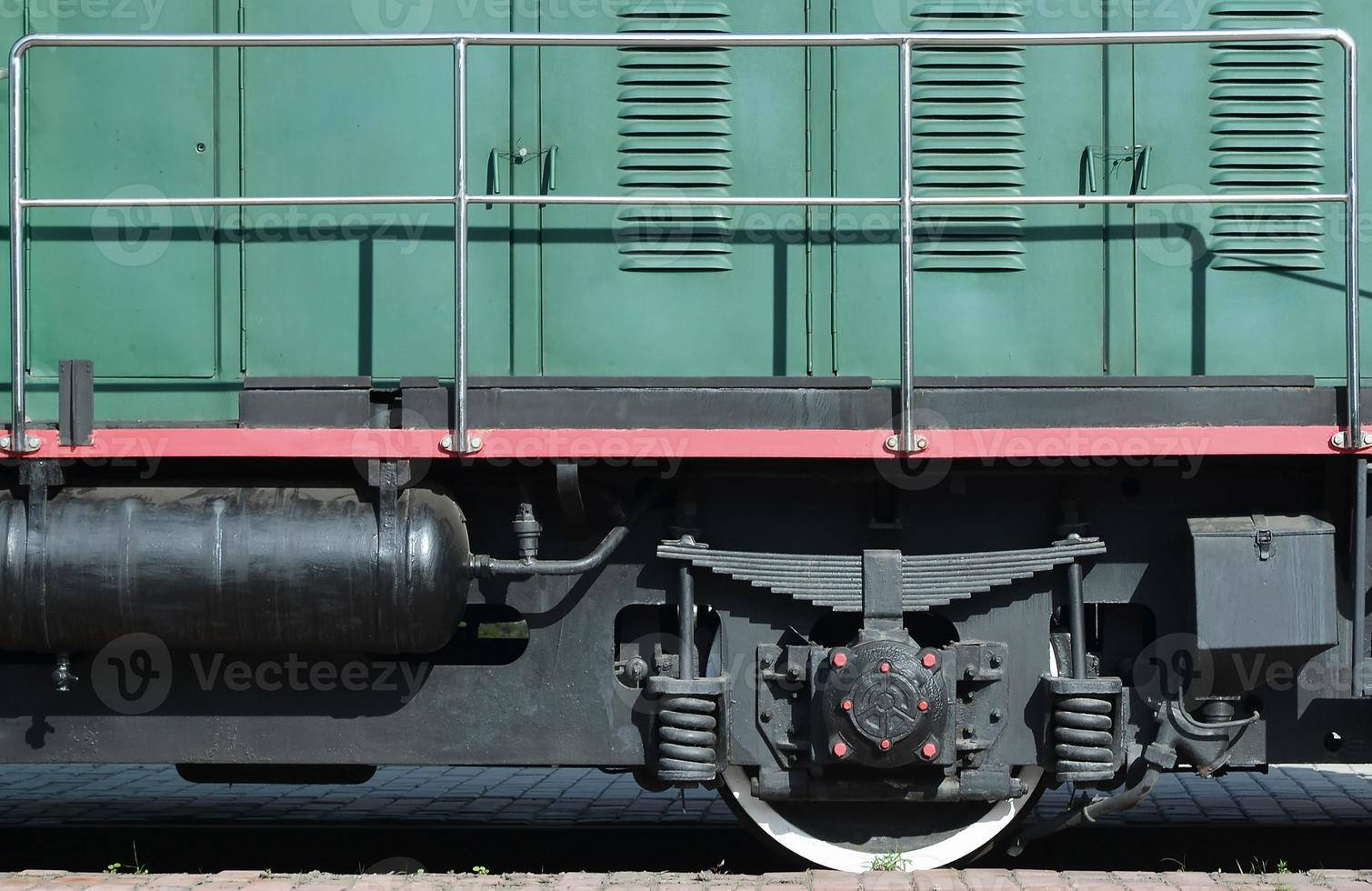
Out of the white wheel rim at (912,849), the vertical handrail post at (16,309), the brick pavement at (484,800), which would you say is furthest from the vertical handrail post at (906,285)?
the vertical handrail post at (16,309)

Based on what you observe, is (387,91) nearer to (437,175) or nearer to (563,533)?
(437,175)

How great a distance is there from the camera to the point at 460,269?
4.39 m

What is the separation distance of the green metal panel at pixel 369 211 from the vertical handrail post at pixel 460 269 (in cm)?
59

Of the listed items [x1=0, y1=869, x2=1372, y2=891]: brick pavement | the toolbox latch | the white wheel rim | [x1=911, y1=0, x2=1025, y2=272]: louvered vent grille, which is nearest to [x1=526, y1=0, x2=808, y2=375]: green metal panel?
[x1=911, y1=0, x2=1025, y2=272]: louvered vent grille

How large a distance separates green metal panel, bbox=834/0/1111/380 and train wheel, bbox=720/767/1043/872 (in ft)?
5.23

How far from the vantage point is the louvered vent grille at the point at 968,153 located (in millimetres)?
5008

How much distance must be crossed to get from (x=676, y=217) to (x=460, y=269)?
101 cm

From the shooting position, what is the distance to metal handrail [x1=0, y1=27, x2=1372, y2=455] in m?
4.35

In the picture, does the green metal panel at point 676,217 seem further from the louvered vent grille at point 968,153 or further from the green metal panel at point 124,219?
the green metal panel at point 124,219

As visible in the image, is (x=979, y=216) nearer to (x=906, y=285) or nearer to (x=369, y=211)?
(x=906, y=285)

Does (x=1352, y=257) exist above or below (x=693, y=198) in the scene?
below

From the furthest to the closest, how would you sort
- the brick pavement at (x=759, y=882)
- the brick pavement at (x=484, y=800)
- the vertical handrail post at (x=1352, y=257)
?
the brick pavement at (x=484, y=800), the brick pavement at (x=759, y=882), the vertical handrail post at (x=1352, y=257)

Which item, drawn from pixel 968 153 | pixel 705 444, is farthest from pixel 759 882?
pixel 968 153

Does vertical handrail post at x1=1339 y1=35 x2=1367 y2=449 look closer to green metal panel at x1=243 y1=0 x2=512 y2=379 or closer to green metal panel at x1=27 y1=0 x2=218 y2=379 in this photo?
green metal panel at x1=243 y1=0 x2=512 y2=379
